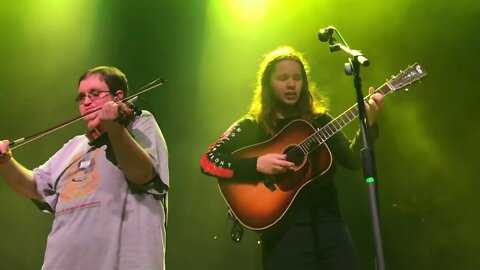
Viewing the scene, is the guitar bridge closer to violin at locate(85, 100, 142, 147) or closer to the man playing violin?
the man playing violin

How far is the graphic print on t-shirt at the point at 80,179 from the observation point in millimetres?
1859

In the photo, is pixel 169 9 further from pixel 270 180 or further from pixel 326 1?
pixel 270 180

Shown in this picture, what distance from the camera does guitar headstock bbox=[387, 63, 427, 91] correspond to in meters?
2.14

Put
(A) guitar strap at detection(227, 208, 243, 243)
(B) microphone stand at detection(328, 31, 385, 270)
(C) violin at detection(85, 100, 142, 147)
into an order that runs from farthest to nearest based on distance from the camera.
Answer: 1. (A) guitar strap at detection(227, 208, 243, 243)
2. (C) violin at detection(85, 100, 142, 147)
3. (B) microphone stand at detection(328, 31, 385, 270)

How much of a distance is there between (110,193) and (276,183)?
701 millimetres

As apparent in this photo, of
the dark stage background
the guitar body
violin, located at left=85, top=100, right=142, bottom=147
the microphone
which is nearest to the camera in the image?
violin, located at left=85, top=100, right=142, bottom=147

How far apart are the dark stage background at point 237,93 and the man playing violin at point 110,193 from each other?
1184mm

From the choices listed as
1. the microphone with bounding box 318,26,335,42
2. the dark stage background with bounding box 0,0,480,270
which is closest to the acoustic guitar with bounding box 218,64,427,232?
the microphone with bounding box 318,26,335,42

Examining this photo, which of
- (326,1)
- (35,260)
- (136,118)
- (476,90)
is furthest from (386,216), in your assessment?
(35,260)

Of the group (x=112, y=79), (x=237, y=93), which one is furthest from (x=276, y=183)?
(x=237, y=93)

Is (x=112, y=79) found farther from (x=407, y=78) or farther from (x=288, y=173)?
(x=407, y=78)

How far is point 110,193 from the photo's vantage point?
1818 mm

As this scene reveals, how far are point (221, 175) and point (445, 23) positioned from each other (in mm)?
1687

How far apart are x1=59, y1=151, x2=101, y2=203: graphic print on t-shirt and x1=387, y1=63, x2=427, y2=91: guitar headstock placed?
45.0 inches
